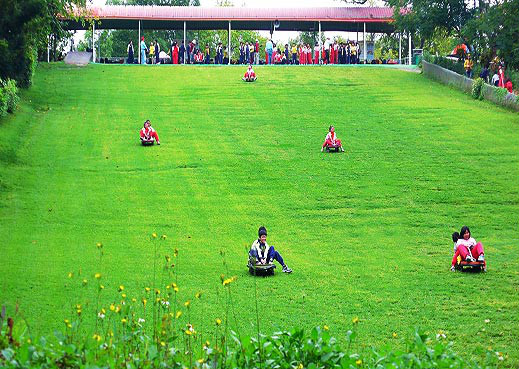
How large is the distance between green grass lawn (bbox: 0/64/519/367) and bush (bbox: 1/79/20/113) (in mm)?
983

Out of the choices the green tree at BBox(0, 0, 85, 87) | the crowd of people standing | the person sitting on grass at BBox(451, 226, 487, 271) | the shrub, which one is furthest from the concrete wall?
the person sitting on grass at BBox(451, 226, 487, 271)

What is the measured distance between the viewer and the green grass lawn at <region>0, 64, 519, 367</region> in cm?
1867

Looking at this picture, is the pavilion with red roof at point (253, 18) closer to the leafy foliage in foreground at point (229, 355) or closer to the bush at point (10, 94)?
the bush at point (10, 94)

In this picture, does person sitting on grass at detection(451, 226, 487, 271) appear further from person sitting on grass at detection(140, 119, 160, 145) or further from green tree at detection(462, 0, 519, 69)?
green tree at detection(462, 0, 519, 69)

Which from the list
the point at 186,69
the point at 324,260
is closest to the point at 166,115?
the point at 186,69

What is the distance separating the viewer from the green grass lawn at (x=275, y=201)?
18672 millimetres

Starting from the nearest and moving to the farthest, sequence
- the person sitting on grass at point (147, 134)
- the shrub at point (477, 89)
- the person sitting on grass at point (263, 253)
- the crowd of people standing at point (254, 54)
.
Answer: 1. the person sitting on grass at point (263, 253)
2. the person sitting on grass at point (147, 134)
3. the shrub at point (477, 89)
4. the crowd of people standing at point (254, 54)

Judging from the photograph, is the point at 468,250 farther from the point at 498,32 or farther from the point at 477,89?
the point at 498,32

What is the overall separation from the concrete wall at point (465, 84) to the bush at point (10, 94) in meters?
24.2

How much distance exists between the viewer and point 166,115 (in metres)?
45.8

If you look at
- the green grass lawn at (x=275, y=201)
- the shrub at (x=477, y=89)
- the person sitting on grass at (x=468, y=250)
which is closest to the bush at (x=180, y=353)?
the green grass lawn at (x=275, y=201)

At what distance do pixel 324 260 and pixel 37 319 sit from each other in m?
8.61

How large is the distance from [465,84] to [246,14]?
2343 centimetres

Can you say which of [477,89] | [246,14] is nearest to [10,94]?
[477,89]
